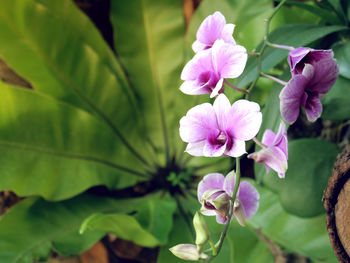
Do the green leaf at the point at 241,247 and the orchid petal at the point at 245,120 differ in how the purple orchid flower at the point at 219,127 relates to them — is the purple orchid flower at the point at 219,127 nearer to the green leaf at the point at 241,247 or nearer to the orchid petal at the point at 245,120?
the orchid petal at the point at 245,120

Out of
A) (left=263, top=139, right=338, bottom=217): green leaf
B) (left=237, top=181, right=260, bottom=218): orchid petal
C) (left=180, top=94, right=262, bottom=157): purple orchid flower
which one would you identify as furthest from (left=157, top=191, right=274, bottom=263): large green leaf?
→ (left=180, top=94, right=262, bottom=157): purple orchid flower

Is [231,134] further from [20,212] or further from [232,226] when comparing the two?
[20,212]

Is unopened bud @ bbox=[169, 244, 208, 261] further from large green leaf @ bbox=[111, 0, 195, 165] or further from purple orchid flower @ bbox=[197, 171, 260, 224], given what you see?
large green leaf @ bbox=[111, 0, 195, 165]

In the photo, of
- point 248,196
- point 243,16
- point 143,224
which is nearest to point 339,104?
point 248,196

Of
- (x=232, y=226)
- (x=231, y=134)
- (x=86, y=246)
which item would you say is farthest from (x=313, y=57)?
(x=86, y=246)

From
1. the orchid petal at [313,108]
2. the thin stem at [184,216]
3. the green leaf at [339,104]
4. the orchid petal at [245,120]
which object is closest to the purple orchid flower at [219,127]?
the orchid petal at [245,120]

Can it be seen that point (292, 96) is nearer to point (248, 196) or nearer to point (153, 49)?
point (248, 196)

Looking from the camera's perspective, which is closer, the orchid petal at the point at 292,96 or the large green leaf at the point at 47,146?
the orchid petal at the point at 292,96
